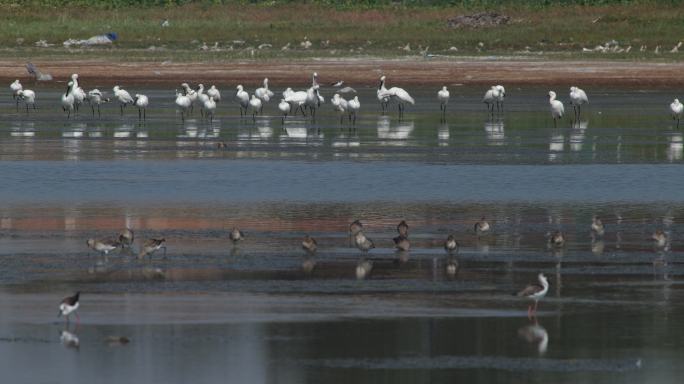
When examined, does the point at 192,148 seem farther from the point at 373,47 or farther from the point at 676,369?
the point at 373,47

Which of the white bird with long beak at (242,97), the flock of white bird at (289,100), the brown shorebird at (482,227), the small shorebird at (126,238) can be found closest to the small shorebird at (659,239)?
the brown shorebird at (482,227)

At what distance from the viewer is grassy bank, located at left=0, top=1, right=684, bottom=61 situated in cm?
5809

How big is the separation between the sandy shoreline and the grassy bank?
3.27 meters

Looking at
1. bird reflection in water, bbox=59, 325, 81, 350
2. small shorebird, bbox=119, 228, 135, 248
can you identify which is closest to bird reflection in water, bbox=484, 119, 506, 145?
small shorebird, bbox=119, 228, 135, 248

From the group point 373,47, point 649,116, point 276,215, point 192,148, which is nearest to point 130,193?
point 276,215

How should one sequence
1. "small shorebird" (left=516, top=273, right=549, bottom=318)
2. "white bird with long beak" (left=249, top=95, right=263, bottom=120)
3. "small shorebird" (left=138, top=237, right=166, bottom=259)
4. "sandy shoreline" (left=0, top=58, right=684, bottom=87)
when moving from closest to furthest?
"small shorebird" (left=516, top=273, right=549, bottom=318) → "small shorebird" (left=138, top=237, right=166, bottom=259) → "white bird with long beak" (left=249, top=95, right=263, bottom=120) → "sandy shoreline" (left=0, top=58, right=684, bottom=87)

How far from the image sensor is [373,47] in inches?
2334

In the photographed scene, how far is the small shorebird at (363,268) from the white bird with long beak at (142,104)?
20234 millimetres

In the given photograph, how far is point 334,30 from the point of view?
64.9 m

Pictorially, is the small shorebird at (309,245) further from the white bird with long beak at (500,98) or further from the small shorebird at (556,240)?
the white bird with long beak at (500,98)

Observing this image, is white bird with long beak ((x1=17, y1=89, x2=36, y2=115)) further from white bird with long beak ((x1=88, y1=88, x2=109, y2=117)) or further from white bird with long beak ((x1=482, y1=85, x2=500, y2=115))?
white bird with long beak ((x1=482, y1=85, x2=500, y2=115))

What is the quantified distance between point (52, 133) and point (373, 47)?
27.4 metres

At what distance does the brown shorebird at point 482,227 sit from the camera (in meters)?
18.2

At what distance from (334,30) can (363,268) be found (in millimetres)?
49447
